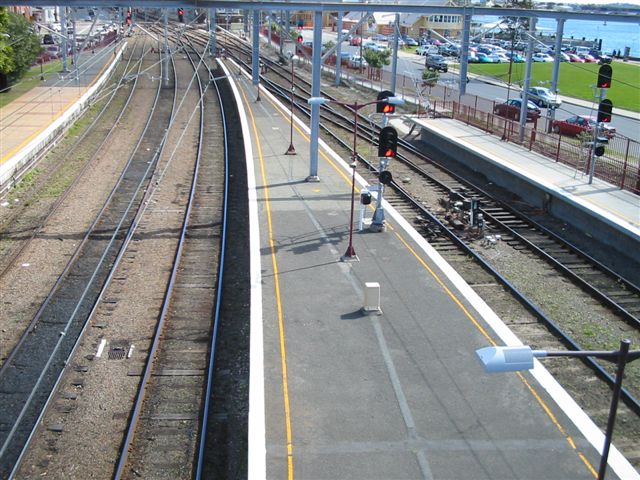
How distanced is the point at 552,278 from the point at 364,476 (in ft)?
32.3

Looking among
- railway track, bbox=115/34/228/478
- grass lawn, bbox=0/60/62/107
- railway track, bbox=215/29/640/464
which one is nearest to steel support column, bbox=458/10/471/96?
railway track, bbox=215/29/640/464

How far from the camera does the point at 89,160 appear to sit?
2855cm

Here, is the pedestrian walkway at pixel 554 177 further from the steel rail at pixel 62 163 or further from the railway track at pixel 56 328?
the steel rail at pixel 62 163

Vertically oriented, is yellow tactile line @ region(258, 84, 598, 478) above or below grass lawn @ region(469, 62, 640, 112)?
below

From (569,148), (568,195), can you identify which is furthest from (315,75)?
(569,148)

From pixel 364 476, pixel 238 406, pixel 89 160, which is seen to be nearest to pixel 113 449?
pixel 238 406

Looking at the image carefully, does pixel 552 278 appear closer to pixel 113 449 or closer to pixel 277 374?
pixel 277 374

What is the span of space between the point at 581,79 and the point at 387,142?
4711cm

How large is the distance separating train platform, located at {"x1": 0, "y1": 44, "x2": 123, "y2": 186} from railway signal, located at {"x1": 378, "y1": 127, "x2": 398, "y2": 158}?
42.8 feet

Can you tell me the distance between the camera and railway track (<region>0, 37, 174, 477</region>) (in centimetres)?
1115

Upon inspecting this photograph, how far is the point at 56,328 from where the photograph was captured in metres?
14.2

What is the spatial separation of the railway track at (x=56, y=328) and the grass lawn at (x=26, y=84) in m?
19.6

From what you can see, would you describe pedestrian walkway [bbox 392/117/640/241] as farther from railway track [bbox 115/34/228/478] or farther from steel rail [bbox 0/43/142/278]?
steel rail [bbox 0/43/142/278]

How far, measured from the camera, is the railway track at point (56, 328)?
11.1 m
